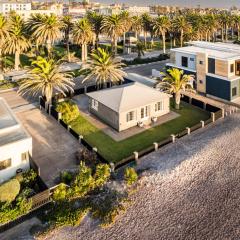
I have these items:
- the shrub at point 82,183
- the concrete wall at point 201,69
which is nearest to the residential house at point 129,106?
the concrete wall at point 201,69

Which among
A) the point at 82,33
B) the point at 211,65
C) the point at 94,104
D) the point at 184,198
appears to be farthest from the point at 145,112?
the point at 82,33

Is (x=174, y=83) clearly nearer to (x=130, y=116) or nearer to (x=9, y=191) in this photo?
(x=130, y=116)

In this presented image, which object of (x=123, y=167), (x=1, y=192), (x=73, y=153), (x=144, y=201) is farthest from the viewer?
(x=73, y=153)

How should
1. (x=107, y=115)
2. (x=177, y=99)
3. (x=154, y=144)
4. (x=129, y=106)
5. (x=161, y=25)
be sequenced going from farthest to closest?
1. (x=161, y=25)
2. (x=177, y=99)
3. (x=107, y=115)
4. (x=129, y=106)
5. (x=154, y=144)

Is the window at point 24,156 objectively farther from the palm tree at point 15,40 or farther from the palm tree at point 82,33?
the palm tree at point 82,33

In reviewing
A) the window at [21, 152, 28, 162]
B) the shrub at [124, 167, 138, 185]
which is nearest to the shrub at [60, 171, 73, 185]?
the window at [21, 152, 28, 162]

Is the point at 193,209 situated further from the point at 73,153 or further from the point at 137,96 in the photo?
the point at 137,96

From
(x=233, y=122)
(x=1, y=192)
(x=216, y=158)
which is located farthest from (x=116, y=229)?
(x=233, y=122)
